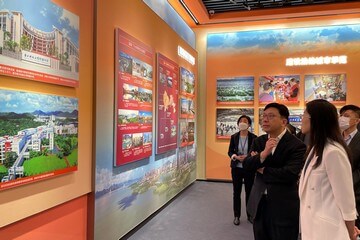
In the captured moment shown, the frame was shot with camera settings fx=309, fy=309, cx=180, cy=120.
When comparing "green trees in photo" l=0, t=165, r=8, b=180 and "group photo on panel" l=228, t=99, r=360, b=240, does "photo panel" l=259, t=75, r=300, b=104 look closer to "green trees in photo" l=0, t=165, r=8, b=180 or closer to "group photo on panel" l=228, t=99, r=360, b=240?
"group photo on panel" l=228, t=99, r=360, b=240

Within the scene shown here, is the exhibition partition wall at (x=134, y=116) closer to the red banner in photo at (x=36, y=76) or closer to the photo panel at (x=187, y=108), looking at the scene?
the photo panel at (x=187, y=108)

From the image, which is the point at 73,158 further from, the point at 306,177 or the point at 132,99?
the point at 306,177

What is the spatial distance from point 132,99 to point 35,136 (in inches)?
69.7

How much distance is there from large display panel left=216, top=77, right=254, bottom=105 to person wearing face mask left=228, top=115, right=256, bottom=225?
119 inches

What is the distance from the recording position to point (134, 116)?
413 centimetres

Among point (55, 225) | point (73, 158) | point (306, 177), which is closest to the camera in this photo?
point (306, 177)

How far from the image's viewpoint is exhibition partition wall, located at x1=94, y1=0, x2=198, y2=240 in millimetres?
3404

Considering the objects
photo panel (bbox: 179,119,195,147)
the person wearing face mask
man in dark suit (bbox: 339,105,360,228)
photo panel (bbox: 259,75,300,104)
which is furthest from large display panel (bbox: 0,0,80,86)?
photo panel (bbox: 259,75,300,104)

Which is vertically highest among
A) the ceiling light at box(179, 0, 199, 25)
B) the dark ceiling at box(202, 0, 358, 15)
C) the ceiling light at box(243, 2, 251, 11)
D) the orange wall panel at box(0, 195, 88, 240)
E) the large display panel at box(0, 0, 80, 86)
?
the dark ceiling at box(202, 0, 358, 15)

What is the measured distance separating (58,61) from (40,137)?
0.68 metres

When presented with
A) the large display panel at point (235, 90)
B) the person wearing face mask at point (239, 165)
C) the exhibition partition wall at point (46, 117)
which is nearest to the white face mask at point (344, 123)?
the person wearing face mask at point (239, 165)

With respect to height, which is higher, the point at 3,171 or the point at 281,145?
the point at 281,145

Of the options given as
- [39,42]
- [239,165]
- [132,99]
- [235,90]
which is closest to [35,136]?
[39,42]

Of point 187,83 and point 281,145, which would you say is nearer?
point 281,145
